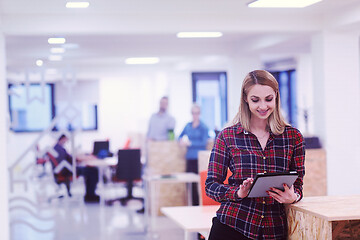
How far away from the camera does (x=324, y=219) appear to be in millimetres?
2398

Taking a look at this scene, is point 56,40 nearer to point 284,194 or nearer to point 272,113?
point 272,113

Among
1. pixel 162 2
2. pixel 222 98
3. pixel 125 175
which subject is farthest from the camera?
pixel 222 98

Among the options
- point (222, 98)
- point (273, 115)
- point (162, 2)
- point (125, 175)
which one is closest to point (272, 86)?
point (273, 115)

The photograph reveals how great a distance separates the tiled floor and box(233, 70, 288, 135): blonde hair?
4690mm

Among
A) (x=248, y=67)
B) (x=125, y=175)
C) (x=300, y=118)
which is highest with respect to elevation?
(x=248, y=67)

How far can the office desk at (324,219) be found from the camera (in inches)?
94.7

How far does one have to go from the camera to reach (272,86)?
259cm

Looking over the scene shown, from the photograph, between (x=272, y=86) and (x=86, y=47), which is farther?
(x=86, y=47)

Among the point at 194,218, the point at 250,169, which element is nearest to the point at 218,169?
the point at 250,169

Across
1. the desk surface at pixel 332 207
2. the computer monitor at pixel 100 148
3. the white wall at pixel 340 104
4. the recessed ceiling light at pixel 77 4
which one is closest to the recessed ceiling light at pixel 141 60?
the computer monitor at pixel 100 148

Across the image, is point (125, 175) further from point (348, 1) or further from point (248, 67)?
point (348, 1)

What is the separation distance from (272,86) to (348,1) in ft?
12.9

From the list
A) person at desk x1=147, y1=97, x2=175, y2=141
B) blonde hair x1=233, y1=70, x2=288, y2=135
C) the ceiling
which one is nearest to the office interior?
the ceiling

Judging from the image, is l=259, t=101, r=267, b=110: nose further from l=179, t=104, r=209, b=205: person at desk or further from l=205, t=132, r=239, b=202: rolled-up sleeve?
l=179, t=104, r=209, b=205: person at desk
